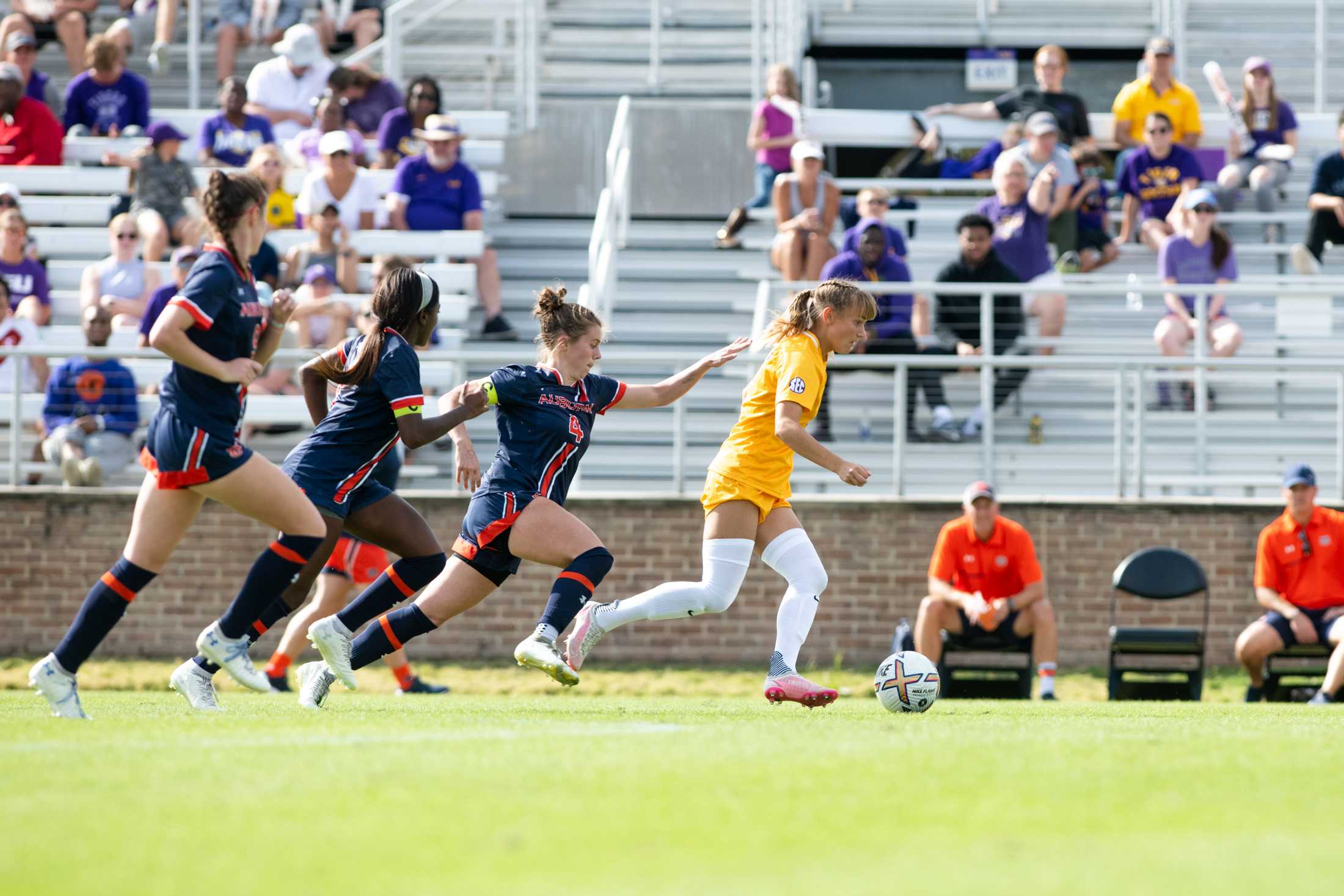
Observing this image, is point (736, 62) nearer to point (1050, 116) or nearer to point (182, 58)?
point (1050, 116)

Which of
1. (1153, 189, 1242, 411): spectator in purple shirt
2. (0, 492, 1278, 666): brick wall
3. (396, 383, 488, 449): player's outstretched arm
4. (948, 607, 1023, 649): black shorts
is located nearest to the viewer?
(396, 383, 488, 449): player's outstretched arm

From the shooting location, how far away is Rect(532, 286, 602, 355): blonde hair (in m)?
7.78

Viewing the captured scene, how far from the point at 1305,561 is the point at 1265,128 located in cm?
691

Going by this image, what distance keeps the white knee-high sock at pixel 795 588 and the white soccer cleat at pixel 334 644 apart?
189 cm

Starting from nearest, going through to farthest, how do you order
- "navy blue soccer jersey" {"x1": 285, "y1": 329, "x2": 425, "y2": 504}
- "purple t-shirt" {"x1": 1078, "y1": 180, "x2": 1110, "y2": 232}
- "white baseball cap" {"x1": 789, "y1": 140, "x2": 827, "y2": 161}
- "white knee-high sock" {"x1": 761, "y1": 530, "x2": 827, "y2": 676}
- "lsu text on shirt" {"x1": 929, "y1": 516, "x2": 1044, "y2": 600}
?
"navy blue soccer jersey" {"x1": 285, "y1": 329, "x2": 425, "y2": 504}
"white knee-high sock" {"x1": 761, "y1": 530, "x2": 827, "y2": 676}
"lsu text on shirt" {"x1": 929, "y1": 516, "x2": 1044, "y2": 600}
"white baseball cap" {"x1": 789, "y1": 140, "x2": 827, "y2": 161}
"purple t-shirt" {"x1": 1078, "y1": 180, "x2": 1110, "y2": 232}

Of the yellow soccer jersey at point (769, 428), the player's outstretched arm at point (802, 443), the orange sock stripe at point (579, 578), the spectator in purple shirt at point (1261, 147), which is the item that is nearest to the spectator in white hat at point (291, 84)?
the spectator in purple shirt at point (1261, 147)

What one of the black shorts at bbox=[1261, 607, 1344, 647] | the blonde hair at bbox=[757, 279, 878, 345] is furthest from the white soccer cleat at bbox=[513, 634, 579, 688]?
the black shorts at bbox=[1261, 607, 1344, 647]

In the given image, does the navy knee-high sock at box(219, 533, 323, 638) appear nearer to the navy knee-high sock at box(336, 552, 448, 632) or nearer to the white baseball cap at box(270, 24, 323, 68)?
the navy knee-high sock at box(336, 552, 448, 632)

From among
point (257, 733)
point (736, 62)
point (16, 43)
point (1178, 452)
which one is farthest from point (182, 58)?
point (257, 733)

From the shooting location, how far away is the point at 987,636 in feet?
40.9

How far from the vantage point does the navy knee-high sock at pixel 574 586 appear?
7516 mm

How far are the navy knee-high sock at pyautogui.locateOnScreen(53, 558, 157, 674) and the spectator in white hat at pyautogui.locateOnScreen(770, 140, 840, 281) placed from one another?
9.68 meters

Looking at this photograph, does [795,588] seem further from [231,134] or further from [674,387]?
[231,134]

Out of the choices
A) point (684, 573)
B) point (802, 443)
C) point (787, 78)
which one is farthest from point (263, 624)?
point (787, 78)
